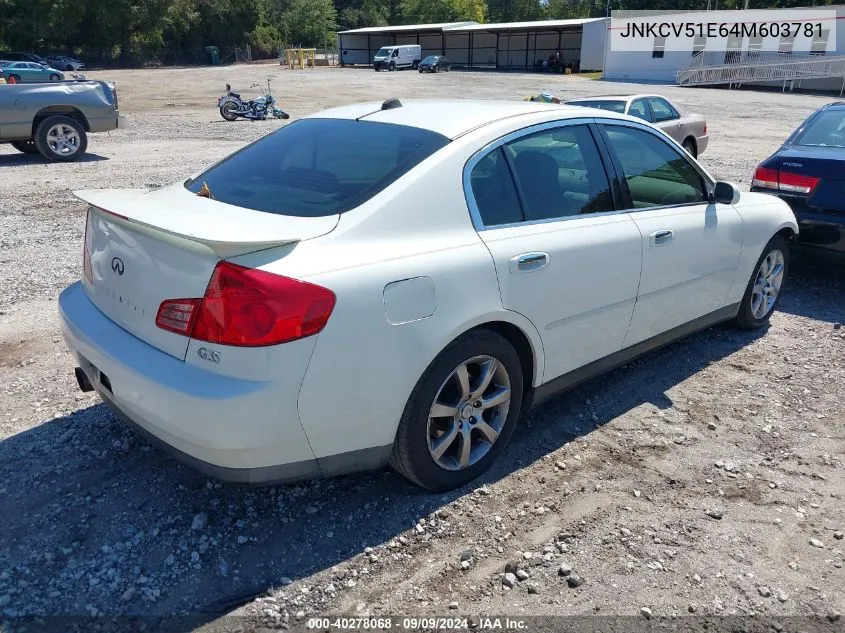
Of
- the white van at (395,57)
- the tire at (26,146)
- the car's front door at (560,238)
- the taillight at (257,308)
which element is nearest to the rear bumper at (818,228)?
the car's front door at (560,238)

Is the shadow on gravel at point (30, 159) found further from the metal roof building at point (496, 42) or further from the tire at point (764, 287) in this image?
the metal roof building at point (496, 42)

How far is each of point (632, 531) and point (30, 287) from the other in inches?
205

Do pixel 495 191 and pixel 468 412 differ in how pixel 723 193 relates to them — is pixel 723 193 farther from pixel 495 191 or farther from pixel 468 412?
pixel 468 412

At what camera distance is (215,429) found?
7.93 feet

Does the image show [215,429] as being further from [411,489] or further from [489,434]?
[489,434]

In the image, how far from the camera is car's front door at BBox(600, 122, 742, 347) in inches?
149

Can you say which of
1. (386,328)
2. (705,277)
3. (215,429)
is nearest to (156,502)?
(215,429)

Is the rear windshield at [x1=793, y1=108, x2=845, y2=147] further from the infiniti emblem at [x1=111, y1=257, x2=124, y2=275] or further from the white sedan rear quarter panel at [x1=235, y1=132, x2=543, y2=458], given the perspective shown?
the infiniti emblem at [x1=111, y1=257, x2=124, y2=275]

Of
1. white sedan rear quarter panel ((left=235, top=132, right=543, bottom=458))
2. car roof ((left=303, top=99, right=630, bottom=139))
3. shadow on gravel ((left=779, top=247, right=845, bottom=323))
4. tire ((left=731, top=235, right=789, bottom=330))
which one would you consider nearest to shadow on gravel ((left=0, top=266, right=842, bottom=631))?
white sedan rear quarter panel ((left=235, top=132, right=543, bottom=458))

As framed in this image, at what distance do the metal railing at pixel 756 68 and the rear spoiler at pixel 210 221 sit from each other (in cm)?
4298

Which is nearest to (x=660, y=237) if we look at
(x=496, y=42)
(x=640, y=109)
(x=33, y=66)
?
(x=640, y=109)

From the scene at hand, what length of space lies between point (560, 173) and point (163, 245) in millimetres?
1970

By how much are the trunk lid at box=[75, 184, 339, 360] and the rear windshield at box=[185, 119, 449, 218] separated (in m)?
0.13

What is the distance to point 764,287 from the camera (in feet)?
16.6
